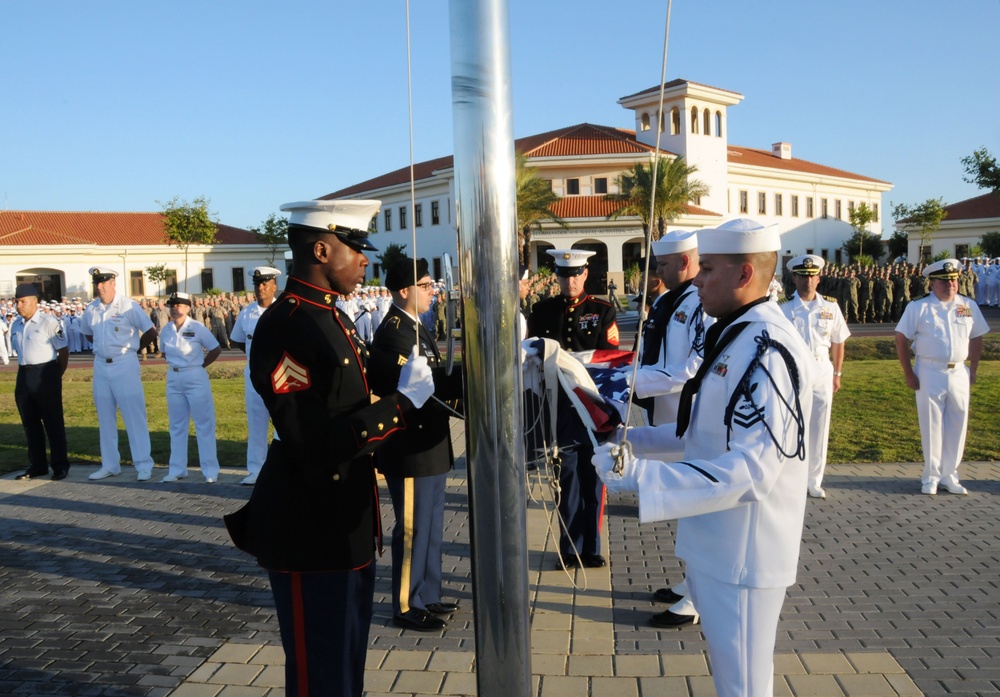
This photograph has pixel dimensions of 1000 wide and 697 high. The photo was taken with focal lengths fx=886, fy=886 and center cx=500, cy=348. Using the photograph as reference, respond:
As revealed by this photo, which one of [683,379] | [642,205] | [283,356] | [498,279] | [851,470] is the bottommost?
[851,470]

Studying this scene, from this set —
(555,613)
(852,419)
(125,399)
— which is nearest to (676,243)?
(555,613)

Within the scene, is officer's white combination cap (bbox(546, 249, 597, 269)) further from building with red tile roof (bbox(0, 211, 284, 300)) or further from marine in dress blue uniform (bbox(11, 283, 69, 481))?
building with red tile roof (bbox(0, 211, 284, 300))

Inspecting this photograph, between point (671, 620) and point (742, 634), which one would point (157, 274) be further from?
point (742, 634)

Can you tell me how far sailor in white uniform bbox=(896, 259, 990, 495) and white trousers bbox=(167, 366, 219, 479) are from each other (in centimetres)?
717

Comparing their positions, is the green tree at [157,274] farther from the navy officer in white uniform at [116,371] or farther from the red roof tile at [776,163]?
the navy officer in white uniform at [116,371]

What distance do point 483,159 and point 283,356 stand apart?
115 cm

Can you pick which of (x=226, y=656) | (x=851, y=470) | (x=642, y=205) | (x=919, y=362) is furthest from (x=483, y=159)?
(x=642, y=205)

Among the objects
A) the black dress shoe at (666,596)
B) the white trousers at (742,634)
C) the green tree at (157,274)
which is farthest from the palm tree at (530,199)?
the white trousers at (742,634)

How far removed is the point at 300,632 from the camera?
124 inches

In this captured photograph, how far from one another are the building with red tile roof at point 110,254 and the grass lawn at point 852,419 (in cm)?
4900

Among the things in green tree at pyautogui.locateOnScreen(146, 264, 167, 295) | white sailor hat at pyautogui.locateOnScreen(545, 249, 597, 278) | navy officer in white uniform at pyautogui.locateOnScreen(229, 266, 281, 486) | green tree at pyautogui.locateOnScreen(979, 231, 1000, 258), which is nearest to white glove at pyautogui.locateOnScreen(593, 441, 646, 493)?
white sailor hat at pyautogui.locateOnScreen(545, 249, 597, 278)

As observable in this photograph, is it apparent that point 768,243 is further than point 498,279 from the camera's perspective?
Yes

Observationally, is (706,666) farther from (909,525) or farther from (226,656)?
(909,525)

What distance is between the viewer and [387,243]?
70.9 metres
